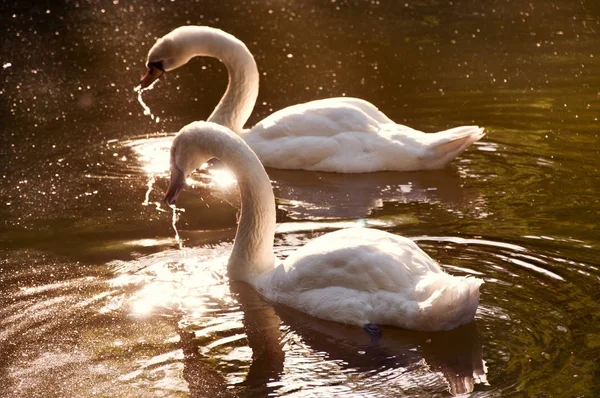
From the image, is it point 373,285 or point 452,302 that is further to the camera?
point 373,285

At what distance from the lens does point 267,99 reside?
→ 45.8 feet

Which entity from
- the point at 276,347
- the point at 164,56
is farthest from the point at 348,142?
the point at 276,347

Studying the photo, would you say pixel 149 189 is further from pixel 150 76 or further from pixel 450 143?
pixel 450 143

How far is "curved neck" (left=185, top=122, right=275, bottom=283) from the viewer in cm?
791

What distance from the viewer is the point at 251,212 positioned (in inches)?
315

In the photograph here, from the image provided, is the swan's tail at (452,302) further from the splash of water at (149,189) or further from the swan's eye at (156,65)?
the swan's eye at (156,65)

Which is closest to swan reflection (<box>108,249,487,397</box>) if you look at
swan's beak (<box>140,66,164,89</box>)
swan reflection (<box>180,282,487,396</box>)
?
swan reflection (<box>180,282,487,396</box>)

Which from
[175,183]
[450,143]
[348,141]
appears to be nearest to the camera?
[175,183]

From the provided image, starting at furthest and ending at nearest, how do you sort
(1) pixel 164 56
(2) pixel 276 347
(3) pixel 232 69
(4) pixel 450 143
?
(3) pixel 232 69, (1) pixel 164 56, (4) pixel 450 143, (2) pixel 276 347

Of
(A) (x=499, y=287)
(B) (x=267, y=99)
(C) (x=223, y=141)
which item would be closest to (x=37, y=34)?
(B) (x=267, y=99)

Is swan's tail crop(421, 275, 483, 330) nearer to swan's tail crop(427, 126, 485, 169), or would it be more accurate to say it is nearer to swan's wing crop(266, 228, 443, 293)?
swan's wing crop(266, 228, 443, 293)

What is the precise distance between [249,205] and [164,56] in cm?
434

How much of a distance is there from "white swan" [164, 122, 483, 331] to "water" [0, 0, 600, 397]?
15 centimetres

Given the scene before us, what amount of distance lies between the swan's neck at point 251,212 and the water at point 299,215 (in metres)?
0.20
